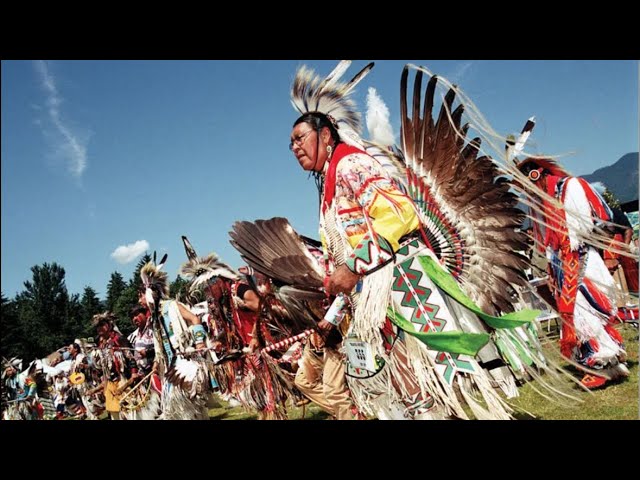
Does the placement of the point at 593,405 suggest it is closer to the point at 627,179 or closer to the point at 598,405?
the point at 598,405

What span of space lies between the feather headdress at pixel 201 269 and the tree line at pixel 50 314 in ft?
50.8

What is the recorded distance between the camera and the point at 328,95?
2.90 m

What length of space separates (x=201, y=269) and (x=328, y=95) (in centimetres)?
284

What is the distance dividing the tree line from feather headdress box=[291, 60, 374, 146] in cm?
1836

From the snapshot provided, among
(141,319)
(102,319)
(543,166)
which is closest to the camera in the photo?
(543,166)

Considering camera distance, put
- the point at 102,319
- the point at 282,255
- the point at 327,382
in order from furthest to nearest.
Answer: the point at 102,319 < the point at 327,382 < the point at 282,255

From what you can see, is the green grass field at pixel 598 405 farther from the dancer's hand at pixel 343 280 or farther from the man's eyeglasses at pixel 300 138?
the man's eyeglasses at pixel 300 138

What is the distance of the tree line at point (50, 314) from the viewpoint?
22250 mm

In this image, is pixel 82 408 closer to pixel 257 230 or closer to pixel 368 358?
pixel 257 230

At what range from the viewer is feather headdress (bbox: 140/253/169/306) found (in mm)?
5012

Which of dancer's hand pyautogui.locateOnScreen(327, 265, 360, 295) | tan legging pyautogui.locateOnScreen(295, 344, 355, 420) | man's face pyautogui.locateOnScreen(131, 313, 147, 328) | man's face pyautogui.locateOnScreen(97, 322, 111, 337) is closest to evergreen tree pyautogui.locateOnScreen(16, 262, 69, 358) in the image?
man's face pyautogui.locateOnScreen(97, 322, 111, 337)

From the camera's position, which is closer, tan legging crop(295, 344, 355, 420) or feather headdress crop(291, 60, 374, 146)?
feather headdress crop(291, 60, 374, 146)

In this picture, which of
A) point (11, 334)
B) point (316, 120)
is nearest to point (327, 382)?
A: point (316, 120)

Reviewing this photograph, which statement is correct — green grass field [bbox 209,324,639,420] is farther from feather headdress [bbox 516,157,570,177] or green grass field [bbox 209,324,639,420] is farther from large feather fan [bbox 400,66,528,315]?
feather headdress [bbox 516,157,570,177]
